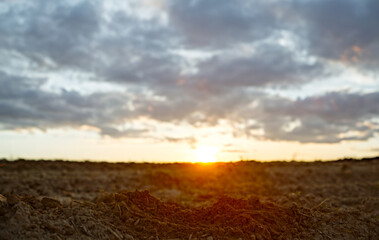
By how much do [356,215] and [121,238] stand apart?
510 cm

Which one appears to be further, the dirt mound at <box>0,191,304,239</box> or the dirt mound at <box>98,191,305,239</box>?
the dirt mound at <box>98,191,305,239</box>

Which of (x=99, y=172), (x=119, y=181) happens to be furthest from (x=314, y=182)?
(x=99, y=172)

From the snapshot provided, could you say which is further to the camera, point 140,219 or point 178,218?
point 178,218

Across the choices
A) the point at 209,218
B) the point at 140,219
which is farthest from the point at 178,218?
the point at 140,219

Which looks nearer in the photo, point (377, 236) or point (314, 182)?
point (377, 236)

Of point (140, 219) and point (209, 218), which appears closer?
point (140, 219)

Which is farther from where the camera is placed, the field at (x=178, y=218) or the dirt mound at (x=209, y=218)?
the dirt mound at (x=209, y=218)

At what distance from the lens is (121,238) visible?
6.06m

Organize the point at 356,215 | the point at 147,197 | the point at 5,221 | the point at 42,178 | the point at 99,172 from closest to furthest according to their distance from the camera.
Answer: the point at 5,221, the point at 147,197, the point at 356,215, the point at 42,178, the point at 99,172

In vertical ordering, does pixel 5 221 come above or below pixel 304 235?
above

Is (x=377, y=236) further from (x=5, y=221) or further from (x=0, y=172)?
(x=0, y=172)

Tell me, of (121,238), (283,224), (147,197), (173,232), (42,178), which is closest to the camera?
(121,238)

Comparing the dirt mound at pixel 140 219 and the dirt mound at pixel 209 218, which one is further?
the dirt mound at pixel 209 218

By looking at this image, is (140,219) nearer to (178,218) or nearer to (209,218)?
(178,218)
